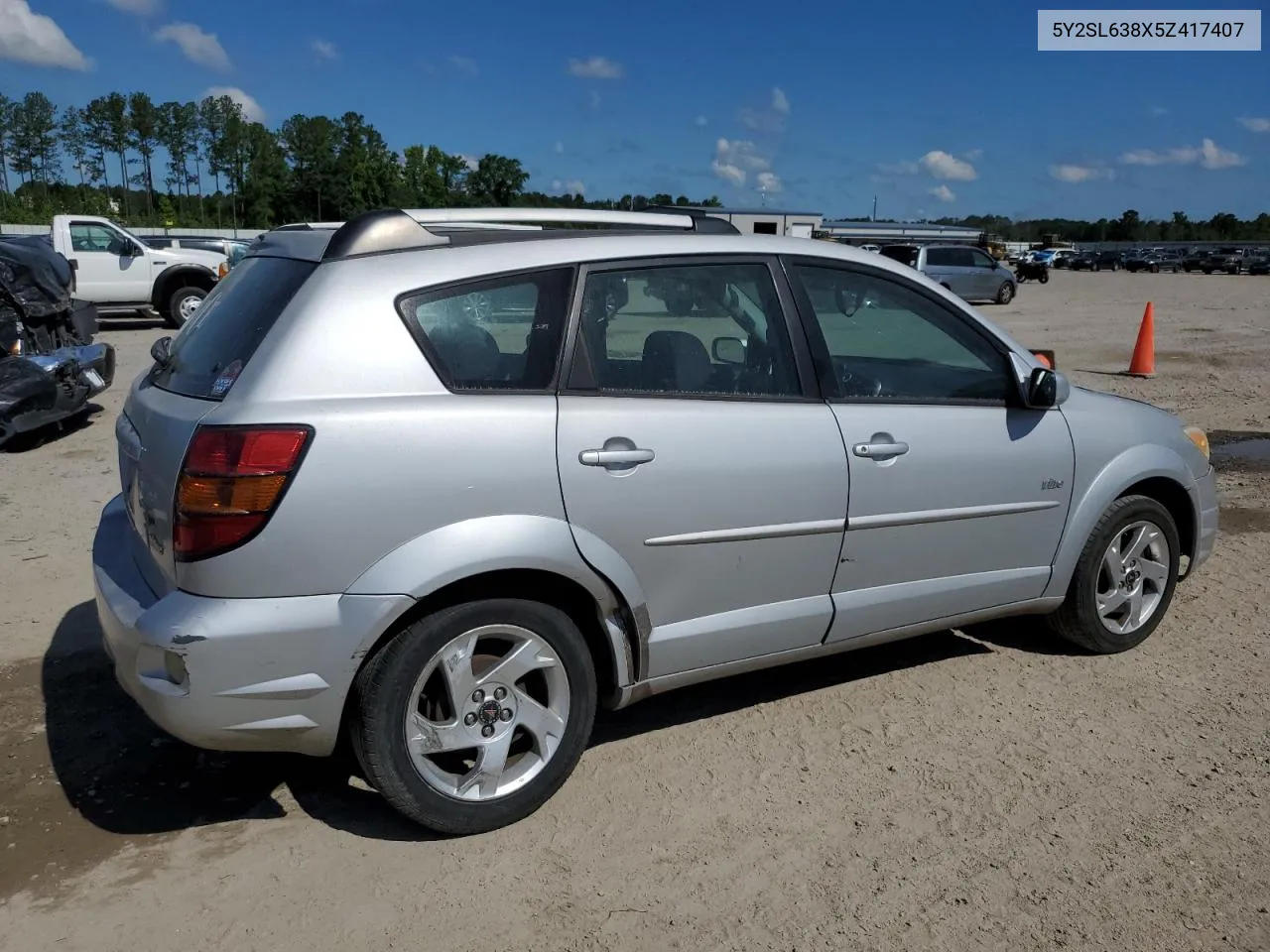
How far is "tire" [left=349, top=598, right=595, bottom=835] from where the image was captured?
291 cm

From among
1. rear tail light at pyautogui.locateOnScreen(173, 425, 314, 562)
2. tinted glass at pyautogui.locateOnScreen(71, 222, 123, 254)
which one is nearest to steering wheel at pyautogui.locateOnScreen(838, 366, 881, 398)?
rear tail light at pyautogui.locateOnScreen(173, 425, 314, 562)

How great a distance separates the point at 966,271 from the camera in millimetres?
28578

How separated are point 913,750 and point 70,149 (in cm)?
10046

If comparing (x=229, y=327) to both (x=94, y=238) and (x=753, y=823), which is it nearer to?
(x=753, y=823)

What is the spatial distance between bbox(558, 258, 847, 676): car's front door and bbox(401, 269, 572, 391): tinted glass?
0.28ft

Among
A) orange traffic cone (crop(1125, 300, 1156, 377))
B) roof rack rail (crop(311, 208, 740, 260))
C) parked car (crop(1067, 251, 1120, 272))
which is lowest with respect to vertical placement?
orange traffic cone (crop(1125, 300, 1156, 377))

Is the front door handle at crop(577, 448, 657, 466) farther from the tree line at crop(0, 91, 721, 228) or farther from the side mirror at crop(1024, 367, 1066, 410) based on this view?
the tree line at crop(0, 91, 721, 228)

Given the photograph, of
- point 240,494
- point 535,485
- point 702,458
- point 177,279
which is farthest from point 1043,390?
point 177,279

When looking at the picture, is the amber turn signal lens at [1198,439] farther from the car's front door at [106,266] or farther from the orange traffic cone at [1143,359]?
the car's front door at [106,266]

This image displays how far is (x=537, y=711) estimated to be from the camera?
3.15 metres

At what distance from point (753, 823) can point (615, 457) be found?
1.22 meters

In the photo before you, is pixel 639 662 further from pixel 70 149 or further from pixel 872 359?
pixel 70 149

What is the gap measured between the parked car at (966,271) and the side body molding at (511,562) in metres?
26.2

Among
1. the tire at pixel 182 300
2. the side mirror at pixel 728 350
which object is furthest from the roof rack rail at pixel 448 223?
the tire at pixel 182 300
